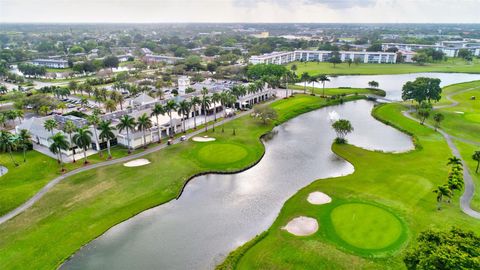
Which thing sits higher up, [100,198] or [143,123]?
[143,123]

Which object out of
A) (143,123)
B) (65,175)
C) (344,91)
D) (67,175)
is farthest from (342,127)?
(344,91)

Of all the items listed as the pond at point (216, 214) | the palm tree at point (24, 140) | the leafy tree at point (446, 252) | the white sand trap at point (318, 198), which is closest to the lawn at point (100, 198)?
the pond at point (216, 214)

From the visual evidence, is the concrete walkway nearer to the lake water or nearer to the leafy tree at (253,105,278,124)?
the leafy tree at (253,105,278,124)

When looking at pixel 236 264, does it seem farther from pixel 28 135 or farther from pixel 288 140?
pixel 28 135

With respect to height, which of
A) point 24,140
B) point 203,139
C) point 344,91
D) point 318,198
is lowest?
point 318,198

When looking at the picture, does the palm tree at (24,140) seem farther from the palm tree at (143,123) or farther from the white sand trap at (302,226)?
the white sand trap at (302,226)

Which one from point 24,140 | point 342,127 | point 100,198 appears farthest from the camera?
point 342,127

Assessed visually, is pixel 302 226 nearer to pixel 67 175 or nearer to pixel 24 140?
pixel 67 175

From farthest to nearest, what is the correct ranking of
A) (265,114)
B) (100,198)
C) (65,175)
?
1. (265,114)
2. (65,175)
3. (100,198)
